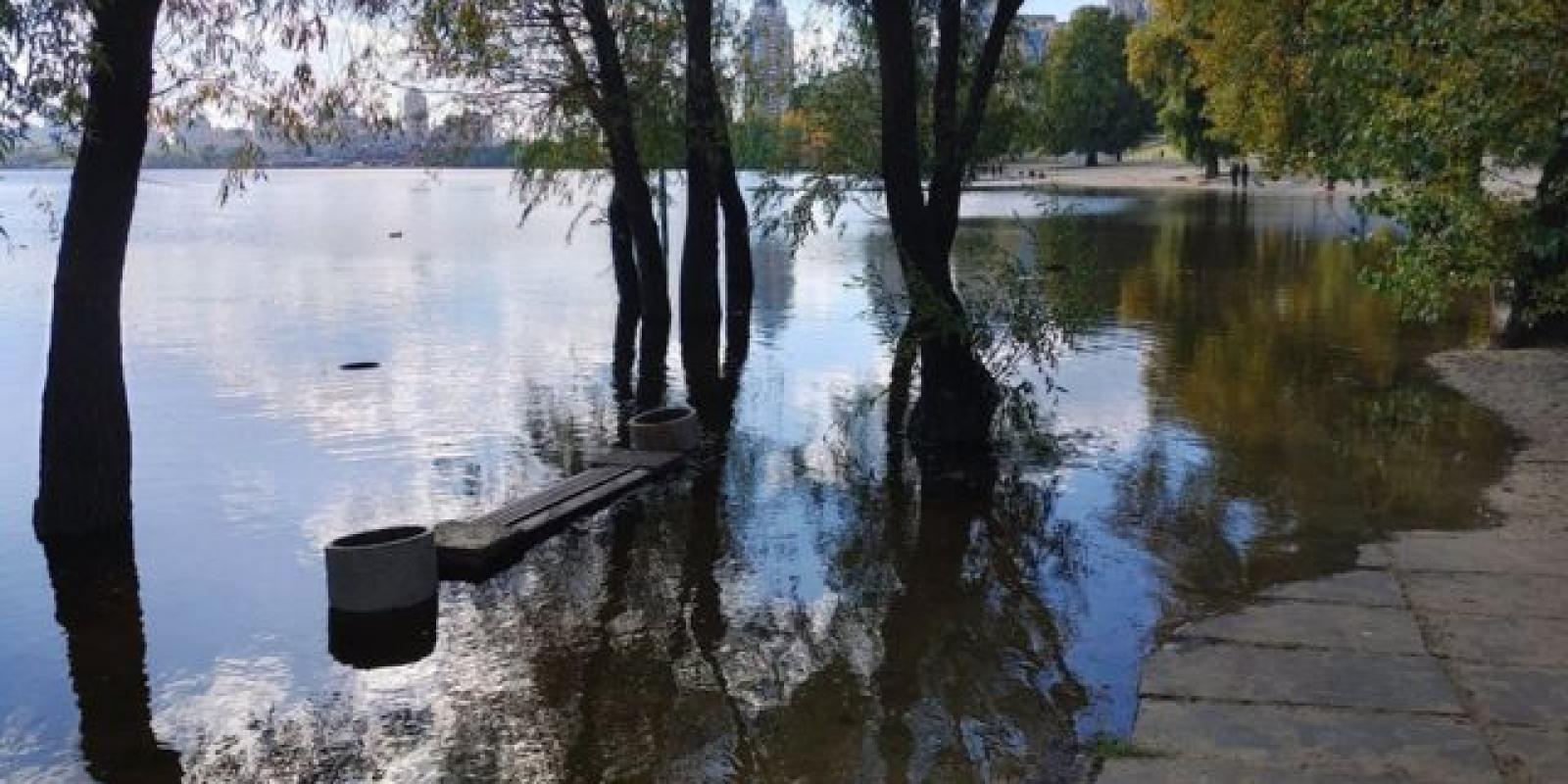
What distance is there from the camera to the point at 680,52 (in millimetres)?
23500

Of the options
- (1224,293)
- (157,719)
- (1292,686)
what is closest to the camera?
(1292,686)

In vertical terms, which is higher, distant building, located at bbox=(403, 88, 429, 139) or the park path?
distant building, located at bbox=(403, 88, 429, 139)

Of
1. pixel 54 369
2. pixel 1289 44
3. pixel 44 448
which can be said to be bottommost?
pixel 44 448

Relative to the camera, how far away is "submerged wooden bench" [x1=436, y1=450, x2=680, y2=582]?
969 cm

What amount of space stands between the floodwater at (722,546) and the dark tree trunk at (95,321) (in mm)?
551

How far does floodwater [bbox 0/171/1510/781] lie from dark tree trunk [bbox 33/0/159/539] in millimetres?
551

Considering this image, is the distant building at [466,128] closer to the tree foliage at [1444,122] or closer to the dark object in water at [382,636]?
the tree foliage at [1444,122]

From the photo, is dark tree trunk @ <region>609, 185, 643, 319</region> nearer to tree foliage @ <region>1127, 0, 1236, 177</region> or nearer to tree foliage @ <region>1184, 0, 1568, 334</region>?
tree foliage @ <region>1127, 0, 1236, 177</region>

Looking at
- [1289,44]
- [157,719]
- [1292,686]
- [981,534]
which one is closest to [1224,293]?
[1289,44]

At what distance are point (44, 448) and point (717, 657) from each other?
636 centimetres

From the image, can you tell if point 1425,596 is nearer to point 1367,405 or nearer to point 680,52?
point 1367,405

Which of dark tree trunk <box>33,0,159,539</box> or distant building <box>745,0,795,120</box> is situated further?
distant building <box>745,0,795,120</box>

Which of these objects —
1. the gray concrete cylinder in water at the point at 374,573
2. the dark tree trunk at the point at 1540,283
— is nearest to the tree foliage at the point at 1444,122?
the dark tree trunk at the point at 1540,283

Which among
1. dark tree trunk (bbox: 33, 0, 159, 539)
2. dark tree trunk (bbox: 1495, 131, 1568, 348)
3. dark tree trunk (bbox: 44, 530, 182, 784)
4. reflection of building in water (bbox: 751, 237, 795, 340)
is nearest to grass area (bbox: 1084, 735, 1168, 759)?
→ dark tree trunk (bbox: 44, 530, 182, 784)
